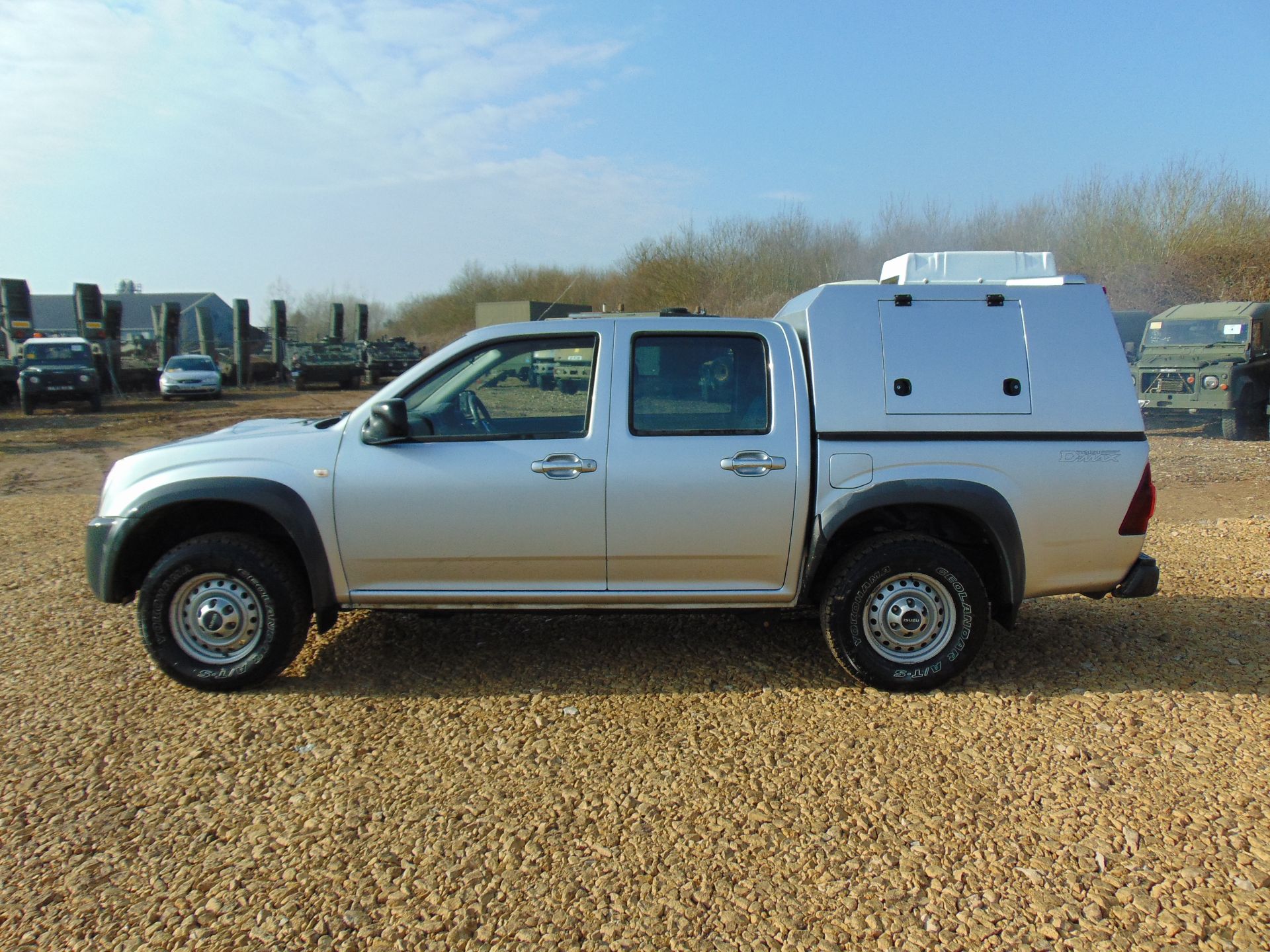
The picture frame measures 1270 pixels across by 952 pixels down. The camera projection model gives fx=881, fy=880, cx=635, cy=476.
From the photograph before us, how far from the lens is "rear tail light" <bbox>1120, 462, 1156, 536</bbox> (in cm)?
408

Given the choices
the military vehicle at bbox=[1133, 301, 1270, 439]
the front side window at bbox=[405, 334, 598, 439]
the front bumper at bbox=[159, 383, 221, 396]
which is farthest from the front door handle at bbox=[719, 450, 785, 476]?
the front bumper at bbox=[159, 383, 221, 396]

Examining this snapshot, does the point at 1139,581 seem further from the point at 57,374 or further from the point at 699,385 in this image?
the point at 57,374

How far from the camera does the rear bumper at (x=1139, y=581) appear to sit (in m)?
4.22

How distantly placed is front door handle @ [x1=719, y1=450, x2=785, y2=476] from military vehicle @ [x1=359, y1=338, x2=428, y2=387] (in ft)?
93.8

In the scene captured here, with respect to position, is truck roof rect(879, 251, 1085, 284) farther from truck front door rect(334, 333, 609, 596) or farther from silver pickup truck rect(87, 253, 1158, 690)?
truck front door rect(334, 333, 609, 596)

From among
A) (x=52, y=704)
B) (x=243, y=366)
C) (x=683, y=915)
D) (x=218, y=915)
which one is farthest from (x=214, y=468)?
(x=243, y=366)

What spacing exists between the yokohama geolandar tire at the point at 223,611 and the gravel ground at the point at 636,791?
0.16m

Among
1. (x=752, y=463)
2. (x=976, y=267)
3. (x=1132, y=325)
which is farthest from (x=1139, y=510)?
(x=1132, y=325)

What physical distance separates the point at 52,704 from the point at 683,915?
10.8 ft

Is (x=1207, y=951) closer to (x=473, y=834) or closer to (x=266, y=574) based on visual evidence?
(x=473, y=834)

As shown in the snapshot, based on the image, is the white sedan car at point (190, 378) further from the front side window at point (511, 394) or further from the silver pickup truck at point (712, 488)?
the front side window at point (511, 394)

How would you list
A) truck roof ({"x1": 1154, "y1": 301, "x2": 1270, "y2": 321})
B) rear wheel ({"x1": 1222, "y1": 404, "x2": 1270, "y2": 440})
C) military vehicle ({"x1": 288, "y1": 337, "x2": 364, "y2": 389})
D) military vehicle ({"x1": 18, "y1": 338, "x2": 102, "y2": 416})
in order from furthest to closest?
military vehicle ({"x1": 288, "y1": 337, "x2": 364, "y2": 389}), military vehicle ({"x1": 18, "y1": 338, "x2": 102, "y2": 416}), truck roof ({"x1": 1154, "y1": 301, "x2": 1270, "y2": 321}), rear wheel ({"x1": 1222, "y1": 404, "x2": 1270, "y2": 440})

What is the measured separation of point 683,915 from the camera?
265 cm

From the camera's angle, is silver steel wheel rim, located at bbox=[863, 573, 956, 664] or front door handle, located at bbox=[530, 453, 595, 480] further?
silver steel wheel rim, located at bbox=[863, 573, 956, 664]
